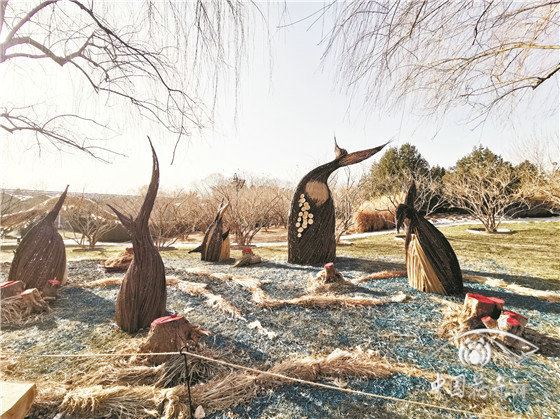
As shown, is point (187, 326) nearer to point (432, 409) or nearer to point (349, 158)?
point (432, 409)

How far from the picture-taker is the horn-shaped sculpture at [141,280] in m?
2.91

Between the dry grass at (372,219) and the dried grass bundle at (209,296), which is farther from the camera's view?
the dry grass at (372,219)

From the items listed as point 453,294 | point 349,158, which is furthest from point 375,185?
point 453,294

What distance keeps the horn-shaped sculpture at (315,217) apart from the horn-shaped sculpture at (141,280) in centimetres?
350

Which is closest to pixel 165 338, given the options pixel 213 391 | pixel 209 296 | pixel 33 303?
pixel 213 391

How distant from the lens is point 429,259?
3.87 m

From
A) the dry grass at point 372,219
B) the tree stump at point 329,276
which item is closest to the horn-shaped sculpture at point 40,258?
the tree stump at point 329,276

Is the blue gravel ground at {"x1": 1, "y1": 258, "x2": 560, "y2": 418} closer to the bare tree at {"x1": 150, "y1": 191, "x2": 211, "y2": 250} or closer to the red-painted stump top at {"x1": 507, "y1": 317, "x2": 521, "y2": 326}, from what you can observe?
the red-painted stump top at {"x1": 507, "y1": 317, "x2": 521, "y2": 326}

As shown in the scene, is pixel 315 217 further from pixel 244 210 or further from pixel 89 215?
pixel 89 215

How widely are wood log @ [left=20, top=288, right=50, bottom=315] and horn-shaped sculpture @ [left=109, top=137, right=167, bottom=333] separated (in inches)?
52.2

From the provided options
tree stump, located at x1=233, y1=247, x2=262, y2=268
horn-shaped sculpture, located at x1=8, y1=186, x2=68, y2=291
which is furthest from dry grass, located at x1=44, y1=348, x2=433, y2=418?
tree stump, located at x1=233, y1=247, x2=262, y2=268

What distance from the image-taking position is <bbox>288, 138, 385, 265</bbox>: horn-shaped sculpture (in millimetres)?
5965

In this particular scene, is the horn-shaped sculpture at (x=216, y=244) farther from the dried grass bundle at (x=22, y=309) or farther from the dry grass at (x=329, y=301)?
the dried grass bundle at (x=22, y=309)

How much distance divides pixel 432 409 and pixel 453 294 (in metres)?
2.41
